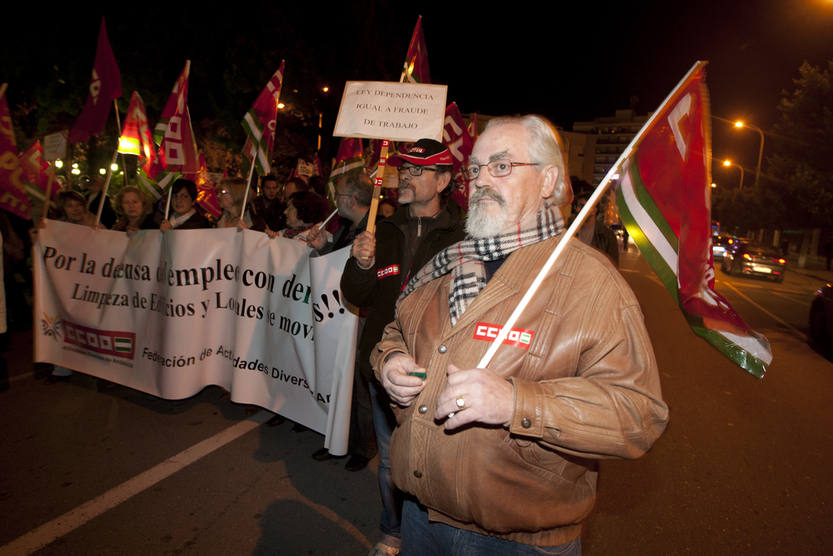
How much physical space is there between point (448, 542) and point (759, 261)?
24.1m

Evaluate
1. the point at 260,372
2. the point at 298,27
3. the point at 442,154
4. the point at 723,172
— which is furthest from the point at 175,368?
the point at 723,172

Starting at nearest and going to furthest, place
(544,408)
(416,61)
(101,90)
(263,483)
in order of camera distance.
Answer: (544,408) < (263,483) < (416,61) < (101,90)

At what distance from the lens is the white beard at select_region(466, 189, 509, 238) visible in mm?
1651

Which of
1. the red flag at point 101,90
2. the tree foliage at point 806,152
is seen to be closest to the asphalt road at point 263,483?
the red flag at point 101,90

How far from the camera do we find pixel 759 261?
21.0m

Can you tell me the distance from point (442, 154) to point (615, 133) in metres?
145

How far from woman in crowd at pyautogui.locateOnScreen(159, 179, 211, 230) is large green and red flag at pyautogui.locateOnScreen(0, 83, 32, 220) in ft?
4.81

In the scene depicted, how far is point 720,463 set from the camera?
4.18 meters

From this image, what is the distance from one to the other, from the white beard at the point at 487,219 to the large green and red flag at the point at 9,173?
533 cm

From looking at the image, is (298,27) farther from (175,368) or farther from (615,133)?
(615,133)

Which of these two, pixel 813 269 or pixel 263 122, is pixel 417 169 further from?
pixel 813 269

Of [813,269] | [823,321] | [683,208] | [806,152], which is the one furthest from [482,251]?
[813,269]

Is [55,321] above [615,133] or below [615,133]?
below

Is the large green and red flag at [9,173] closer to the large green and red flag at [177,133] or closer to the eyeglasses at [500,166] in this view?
the large green and red flag at [177,133]
